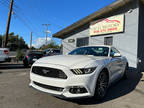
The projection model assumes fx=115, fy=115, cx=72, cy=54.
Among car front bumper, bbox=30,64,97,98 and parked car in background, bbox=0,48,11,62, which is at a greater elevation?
parked car in background, bbox=0,48,11,62

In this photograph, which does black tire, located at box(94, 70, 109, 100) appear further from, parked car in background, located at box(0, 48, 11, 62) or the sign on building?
parked car in background, located at box(0, 48, 11, 62)

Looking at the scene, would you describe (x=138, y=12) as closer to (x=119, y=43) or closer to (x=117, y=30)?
(x=117, y=30)

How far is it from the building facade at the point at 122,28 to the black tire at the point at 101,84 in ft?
17.0

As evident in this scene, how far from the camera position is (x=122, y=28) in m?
8.08

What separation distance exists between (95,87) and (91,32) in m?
7.96

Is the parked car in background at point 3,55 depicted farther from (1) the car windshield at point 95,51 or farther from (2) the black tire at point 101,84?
(2) the black tire at point 101,84

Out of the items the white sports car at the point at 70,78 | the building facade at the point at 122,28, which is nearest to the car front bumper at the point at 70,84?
the white sports car at the point at 70,78

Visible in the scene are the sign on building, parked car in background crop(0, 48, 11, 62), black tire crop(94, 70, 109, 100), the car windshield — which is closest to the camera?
black tire crop(94, 70, 109, 100)

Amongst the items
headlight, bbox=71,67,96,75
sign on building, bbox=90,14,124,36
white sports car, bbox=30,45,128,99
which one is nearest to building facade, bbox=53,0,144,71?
sign on building, bbox=90,14,124,36

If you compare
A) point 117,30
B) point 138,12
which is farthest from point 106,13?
point 138,12

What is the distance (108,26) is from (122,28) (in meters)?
1.15

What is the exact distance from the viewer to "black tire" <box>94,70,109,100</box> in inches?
113

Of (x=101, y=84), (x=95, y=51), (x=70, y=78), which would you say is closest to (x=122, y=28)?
(x=95, y=51)

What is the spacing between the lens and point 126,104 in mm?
2900
